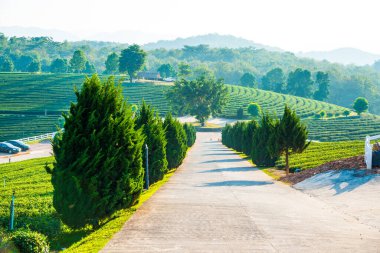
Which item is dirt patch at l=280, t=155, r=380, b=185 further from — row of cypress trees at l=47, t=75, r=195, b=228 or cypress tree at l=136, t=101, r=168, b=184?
row of cypress trees at l=47, t=75, r=195, b=228

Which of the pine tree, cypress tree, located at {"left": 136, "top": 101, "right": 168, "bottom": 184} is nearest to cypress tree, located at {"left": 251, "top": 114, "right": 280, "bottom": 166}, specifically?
the pine tree

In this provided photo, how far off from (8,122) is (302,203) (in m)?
98.2

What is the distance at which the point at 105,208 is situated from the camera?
15.9 metres

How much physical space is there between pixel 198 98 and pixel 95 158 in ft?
392

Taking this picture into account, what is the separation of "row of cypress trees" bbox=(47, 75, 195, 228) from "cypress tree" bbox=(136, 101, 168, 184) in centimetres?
889

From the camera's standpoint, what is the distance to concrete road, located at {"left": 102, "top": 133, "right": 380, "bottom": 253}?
485 inches

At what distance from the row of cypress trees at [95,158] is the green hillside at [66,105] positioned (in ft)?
271

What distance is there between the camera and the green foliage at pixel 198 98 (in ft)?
439

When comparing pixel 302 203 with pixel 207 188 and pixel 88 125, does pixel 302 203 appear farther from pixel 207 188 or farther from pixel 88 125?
pixel 88 125

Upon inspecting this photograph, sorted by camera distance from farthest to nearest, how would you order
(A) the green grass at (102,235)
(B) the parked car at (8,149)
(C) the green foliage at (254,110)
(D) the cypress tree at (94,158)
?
(C) the green foliage at (254,110) → (B) the parked car at (8,149) → (D) the cypress tree at (94,158) → (A) the green grass at (102,235)

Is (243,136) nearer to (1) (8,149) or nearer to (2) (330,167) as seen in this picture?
(2) (330,167)

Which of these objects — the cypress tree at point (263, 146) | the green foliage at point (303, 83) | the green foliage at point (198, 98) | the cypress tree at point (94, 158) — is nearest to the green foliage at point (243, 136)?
the cypress tree at point (263, 146)

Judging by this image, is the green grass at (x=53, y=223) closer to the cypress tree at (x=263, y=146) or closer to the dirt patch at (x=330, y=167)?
the dirt patch at (x=330, y=167)

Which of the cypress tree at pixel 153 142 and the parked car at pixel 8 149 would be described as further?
the parked car at pixel 8 149
